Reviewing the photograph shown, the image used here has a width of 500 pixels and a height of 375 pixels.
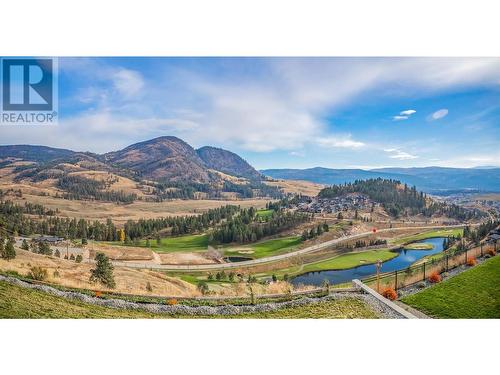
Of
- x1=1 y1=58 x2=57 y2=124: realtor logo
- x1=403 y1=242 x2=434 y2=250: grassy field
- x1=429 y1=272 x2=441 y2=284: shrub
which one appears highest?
x1=1 y1=58 x2=57 y2=124: realtor logo

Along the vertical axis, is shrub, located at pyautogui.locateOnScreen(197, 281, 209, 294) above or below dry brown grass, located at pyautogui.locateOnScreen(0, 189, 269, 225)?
below

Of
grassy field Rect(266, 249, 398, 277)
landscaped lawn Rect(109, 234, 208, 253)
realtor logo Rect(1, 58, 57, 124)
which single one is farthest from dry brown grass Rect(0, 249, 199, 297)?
realtor logo Rect(1, 58, 57, 124)

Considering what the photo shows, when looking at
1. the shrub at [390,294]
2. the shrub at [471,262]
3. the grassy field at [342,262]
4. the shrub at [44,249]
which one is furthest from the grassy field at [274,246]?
the shrub at [44,249]

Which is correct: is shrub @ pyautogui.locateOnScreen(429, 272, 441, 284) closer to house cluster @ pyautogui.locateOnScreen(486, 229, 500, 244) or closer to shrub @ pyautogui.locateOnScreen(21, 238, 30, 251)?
house cluster @ pyautogui.locateOnScreen(486, 229, 500, 244)

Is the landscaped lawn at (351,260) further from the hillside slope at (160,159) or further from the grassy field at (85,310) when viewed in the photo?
the hillside slope at (160,159)

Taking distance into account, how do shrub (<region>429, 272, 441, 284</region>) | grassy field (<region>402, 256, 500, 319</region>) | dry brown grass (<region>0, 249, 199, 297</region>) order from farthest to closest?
shrub (<region>429, 272, 441, 284</region>) < dry brown grass (<region>0, 249, 199, 297</region>) < grassy field (<region>402, 256, 500, 319</region>)

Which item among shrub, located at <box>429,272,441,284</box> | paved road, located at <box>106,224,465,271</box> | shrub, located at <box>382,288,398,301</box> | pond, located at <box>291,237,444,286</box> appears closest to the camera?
shrub, located at <box>382,288,398,301</box>

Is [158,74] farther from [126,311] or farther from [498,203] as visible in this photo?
[498,203]
